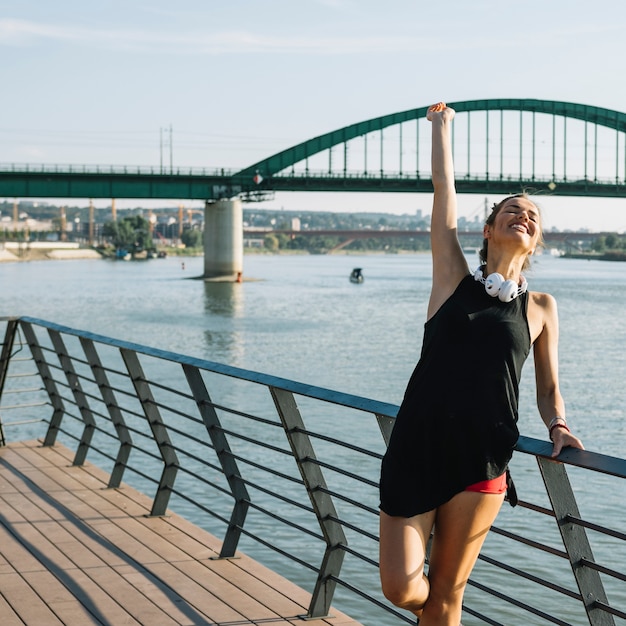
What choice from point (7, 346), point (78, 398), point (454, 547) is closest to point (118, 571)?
point (454, 547)

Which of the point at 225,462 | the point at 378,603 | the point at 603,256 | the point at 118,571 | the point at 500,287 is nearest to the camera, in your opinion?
the point at 500,287

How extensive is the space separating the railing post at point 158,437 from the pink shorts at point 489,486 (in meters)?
3.68

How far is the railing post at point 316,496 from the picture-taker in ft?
14.8

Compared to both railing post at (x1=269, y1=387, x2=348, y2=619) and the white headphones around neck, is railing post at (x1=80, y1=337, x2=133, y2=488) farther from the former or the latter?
the white headphones around neck

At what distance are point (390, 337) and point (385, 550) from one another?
33.5 metres

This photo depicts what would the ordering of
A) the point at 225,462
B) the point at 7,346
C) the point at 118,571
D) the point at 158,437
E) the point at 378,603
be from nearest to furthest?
the point at 378,603
the point at 118,571
the point at 225,462
the point at 158,437
the point at 7,346

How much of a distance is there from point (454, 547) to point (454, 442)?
308 mm

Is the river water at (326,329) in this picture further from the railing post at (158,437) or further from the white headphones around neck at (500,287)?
the white headphones around neck at (500,287)

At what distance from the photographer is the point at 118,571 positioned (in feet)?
17.1

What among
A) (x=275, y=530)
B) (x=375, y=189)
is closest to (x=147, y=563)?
(x=275, y=530)

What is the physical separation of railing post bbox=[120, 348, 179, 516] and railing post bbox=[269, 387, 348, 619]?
6.29ft

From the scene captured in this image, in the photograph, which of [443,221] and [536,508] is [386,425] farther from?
[443,221]

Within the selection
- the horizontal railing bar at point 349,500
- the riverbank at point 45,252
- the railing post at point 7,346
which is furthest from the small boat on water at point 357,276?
the riverbank at point 45,252

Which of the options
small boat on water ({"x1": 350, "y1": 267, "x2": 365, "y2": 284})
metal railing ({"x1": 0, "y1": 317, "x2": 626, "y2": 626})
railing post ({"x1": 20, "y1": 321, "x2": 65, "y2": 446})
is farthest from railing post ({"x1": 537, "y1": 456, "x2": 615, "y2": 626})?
small boat on water ({"x1": 350, "y1": 267, "x2": 365, "y2": 284})
